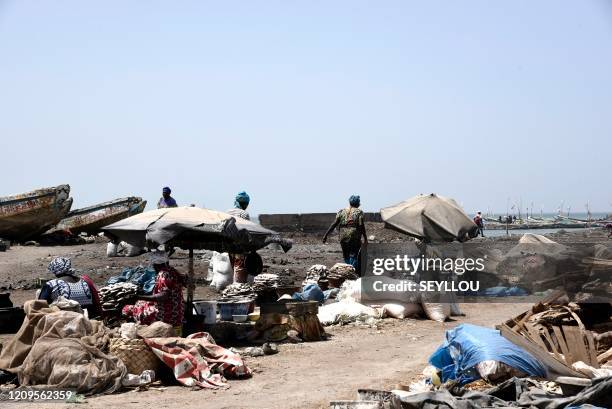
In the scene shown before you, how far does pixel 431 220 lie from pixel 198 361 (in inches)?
277

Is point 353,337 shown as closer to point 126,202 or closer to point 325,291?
point 325,291

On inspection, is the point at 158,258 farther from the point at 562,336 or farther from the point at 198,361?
the point at 562,336

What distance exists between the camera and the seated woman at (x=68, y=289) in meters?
7.71

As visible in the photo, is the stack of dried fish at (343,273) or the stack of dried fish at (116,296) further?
the stack of dried fish at (343,273)

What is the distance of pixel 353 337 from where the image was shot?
989 centimetres

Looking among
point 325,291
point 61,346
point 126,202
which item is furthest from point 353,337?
point 126,202

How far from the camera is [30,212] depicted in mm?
24531

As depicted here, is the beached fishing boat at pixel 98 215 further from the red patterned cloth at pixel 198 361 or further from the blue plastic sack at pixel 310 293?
the red patterned cloth at pixel 198 361

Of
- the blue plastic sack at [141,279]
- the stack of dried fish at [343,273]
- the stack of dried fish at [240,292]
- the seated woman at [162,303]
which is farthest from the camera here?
the stack of dried fish at [343,273]

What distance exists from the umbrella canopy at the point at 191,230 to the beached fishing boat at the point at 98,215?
18822 millimetres

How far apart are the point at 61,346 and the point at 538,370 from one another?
13.7 ft

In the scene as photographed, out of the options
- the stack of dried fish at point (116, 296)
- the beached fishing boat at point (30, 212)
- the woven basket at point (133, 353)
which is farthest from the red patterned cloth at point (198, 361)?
the beached fishing boat at point (30, 212)

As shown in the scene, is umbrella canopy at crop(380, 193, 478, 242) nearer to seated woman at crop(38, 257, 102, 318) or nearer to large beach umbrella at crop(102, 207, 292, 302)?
large beach umbrella at crop(102, 207, 292, 302)

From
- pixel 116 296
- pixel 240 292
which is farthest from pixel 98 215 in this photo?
pixel 116 296
